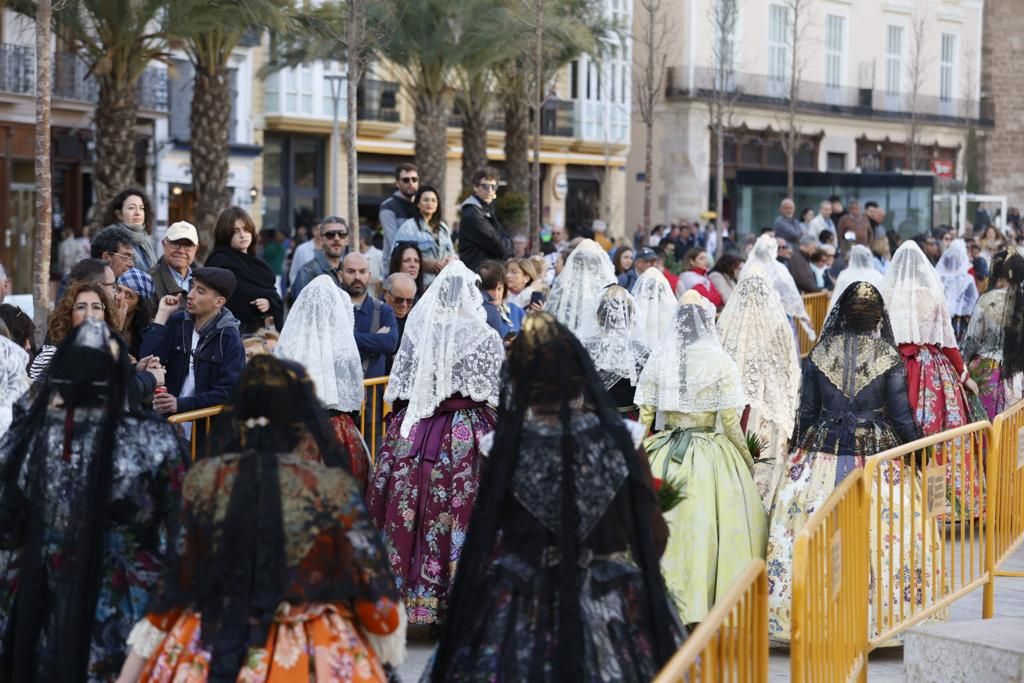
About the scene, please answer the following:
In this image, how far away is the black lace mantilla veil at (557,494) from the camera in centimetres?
506

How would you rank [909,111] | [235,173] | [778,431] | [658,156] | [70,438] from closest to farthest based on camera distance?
1. [70,438]
2. [778,431]
3. [235,173]
4. [658,156]
5. [909,111]

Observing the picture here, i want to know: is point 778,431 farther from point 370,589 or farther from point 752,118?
point 752,118

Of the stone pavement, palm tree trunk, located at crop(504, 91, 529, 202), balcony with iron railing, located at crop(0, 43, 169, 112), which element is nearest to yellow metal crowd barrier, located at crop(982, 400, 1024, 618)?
the stone pavement

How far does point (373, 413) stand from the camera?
965 cm

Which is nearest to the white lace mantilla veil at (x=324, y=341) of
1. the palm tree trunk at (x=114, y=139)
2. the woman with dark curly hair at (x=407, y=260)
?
the woman with dark curly hair at (x=407, y=260)

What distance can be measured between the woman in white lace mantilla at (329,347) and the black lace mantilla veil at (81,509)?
2.56m

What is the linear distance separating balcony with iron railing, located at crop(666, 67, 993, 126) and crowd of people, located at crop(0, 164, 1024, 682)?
29862mm

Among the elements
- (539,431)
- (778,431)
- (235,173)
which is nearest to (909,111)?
(235,173)

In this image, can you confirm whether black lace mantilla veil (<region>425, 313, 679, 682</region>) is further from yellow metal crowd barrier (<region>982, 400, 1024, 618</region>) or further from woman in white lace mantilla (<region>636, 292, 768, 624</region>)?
yellow metal crowd barrier (<region>982, 400, 1024, 618</region>)

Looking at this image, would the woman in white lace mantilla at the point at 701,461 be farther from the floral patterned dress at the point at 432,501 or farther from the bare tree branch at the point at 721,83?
the bare tree branch at the point at 721,83

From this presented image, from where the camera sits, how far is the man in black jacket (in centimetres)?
1252

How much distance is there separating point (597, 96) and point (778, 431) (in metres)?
37.1

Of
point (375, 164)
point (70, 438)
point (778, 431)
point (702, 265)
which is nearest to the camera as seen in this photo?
point (70, 438)

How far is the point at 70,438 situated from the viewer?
5.55 metres
